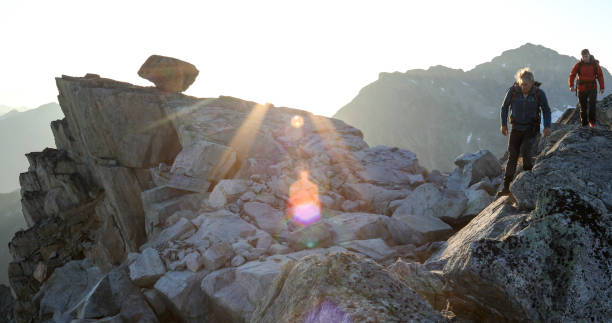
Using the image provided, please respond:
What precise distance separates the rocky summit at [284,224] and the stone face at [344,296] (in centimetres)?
2

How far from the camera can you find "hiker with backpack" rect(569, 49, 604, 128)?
11.1 meters

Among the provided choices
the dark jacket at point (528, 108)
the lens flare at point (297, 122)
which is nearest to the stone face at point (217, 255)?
the dark jacket at point (528, 108)

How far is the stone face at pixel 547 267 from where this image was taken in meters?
3.22

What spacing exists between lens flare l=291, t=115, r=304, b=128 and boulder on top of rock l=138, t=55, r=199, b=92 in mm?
10956

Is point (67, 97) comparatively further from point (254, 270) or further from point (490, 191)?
point (490, 191)

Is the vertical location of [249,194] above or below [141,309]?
above

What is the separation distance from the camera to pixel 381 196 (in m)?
15.8

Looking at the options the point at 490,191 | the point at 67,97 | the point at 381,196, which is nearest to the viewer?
the point at 490,191

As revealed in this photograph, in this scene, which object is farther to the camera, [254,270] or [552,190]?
[254,270]

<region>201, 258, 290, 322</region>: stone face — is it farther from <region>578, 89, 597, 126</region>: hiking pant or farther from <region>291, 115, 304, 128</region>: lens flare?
<region>291, 115, 304, 128</region>: lens flare

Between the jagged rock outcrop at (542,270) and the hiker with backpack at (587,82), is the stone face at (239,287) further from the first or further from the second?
the hiker with backpack at (587,82)

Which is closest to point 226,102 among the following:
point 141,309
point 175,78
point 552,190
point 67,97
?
point 175,78

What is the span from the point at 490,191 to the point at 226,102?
76.0ft

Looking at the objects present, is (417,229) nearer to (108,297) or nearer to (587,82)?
(587,82)
